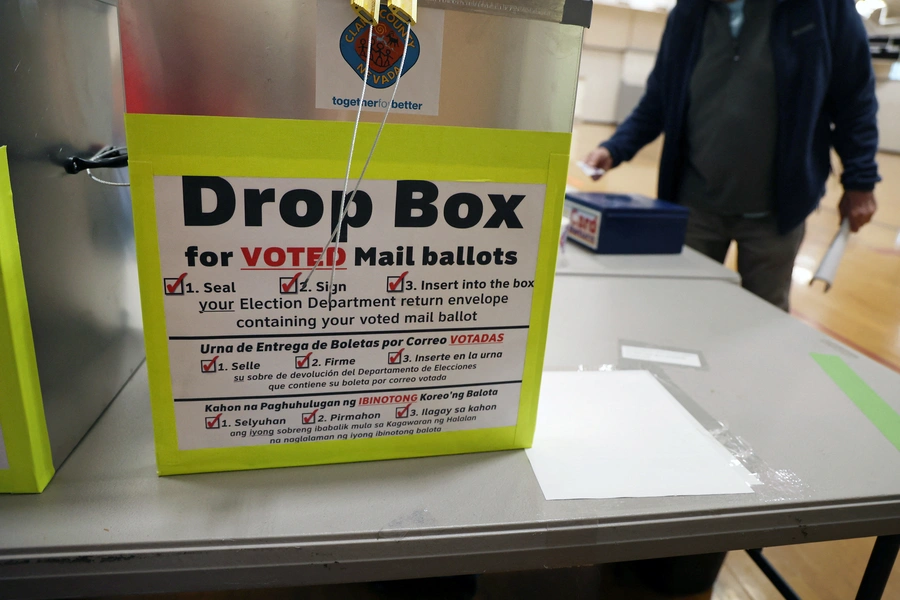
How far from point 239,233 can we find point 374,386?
0.17 metres

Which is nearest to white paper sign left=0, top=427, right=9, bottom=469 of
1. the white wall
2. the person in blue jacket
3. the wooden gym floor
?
the wooden gym floor

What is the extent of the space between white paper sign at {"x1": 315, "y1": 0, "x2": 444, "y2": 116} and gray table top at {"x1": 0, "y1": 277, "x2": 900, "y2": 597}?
1.03 ft

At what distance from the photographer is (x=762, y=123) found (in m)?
1.69

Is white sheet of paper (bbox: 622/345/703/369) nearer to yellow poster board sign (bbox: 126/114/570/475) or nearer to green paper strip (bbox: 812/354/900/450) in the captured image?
green paper strip (bbox: 812/354/900/450)

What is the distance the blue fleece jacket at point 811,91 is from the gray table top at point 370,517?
1286 mm

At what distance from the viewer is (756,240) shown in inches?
70.3

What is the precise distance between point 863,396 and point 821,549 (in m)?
0.97

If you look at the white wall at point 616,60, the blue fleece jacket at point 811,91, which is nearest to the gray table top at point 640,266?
the blue fleece jacket at point 811,91

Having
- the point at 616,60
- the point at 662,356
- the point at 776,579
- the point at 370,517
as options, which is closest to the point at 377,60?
the point at 370,517

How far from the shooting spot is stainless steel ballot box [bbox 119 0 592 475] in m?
0.39

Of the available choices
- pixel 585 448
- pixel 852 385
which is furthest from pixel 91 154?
pixel 852 385

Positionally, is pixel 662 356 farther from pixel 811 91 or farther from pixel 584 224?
pixel 811 91

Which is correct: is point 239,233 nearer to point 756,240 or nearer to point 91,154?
point 91,154

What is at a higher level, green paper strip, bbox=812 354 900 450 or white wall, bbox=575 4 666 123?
white wall, bbox=575 4 666 123
